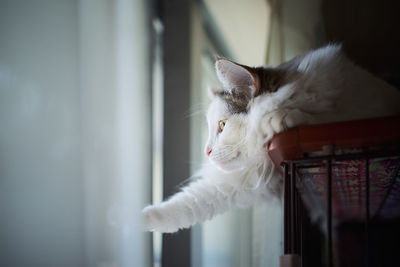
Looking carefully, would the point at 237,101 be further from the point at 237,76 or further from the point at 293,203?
the point at 293,203

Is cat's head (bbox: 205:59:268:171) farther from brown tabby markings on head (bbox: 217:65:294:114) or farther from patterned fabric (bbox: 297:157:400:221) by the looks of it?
patterned fabric (bbox: 297:157:400:221)

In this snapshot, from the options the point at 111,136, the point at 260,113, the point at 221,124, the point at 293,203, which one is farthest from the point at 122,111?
the point at 293,203

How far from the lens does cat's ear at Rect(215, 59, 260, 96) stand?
2.71 feet

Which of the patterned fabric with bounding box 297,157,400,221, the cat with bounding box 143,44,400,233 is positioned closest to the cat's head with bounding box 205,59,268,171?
the cat with bounding box 143,44,400,233

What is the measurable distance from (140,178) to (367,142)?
0.68 m

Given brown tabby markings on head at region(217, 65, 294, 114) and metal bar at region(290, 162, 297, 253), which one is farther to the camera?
brown tabby markings on head at region(217, 65, 294, 114)

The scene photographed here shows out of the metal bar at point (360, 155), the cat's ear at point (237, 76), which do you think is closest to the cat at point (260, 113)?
the cat's ear at point (237, 76)

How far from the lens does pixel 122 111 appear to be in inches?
37.2

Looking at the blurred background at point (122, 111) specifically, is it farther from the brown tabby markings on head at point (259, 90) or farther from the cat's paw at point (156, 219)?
the brown tabby markings on head at point (259, 90)

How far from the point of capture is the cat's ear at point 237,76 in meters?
0.83

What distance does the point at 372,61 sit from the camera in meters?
1.40

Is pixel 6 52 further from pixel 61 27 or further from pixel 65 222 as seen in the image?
pixel 65 222

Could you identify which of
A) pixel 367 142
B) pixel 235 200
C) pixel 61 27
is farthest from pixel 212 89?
pixel 367 142

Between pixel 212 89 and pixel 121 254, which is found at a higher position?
pixel 212 89
